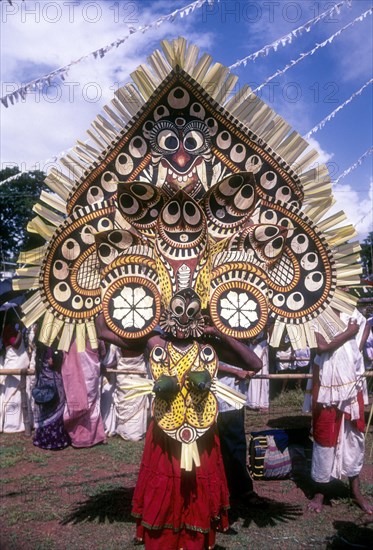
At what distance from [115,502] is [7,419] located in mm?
3632

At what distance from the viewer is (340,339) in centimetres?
468

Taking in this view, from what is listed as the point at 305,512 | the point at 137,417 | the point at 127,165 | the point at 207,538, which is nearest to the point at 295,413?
the point at 137,417

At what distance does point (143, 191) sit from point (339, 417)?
2.98 m

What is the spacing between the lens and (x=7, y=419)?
7715 mm

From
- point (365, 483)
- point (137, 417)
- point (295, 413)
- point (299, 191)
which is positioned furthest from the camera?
point (295, 413)

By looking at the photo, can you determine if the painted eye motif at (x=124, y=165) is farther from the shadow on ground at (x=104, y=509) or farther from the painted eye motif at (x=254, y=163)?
the shadow on ground at (x=104, y=509)

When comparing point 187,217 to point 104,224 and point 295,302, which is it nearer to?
point 104,224

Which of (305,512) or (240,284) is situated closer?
(240,284)

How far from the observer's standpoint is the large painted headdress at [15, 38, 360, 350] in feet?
10.3

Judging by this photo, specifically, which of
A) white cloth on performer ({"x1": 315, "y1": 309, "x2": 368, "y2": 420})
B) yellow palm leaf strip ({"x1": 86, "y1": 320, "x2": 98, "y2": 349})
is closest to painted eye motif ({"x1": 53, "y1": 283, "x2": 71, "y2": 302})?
yellow palm leaf strip ({"x1": 86, "y1": 320, "x2": 98, "y2": 349})

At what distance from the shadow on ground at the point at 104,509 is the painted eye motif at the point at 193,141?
10.2 ft

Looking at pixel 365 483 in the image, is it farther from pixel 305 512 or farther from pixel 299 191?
pixel 299 191

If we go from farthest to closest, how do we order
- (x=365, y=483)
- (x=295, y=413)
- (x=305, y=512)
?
(x=295, y=413)
(x=365, y=483)
(x=305, y=512)

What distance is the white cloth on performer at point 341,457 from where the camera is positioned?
15.5 ft
